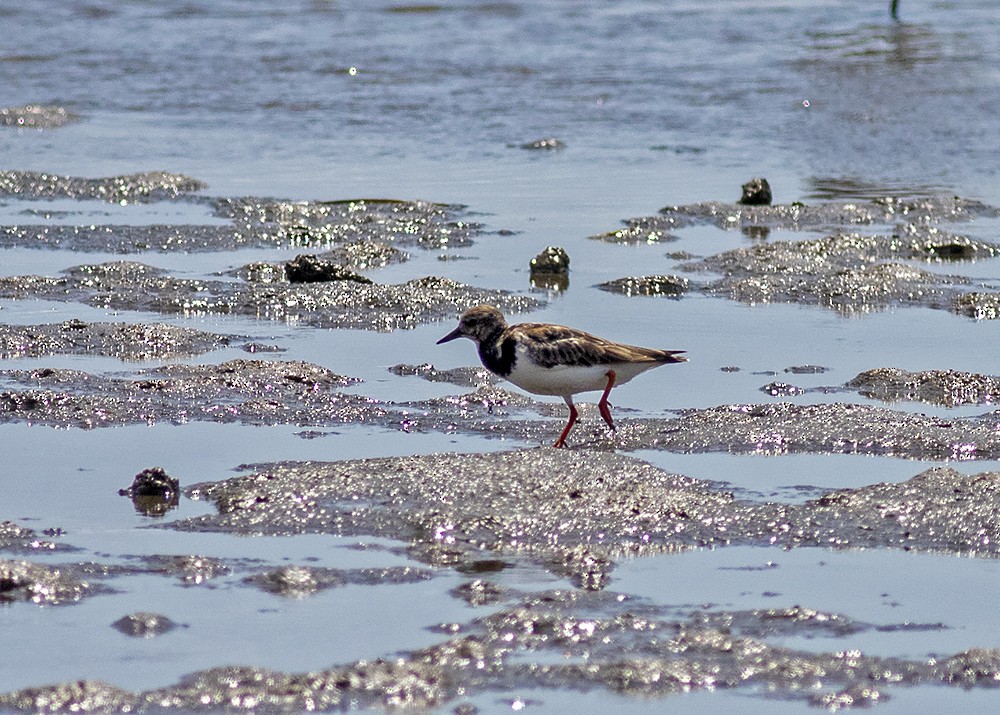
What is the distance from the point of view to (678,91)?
2161 centimetres

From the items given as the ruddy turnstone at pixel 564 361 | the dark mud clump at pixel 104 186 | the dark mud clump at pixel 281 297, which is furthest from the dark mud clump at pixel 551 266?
the dark mud clump at pixel 104 186

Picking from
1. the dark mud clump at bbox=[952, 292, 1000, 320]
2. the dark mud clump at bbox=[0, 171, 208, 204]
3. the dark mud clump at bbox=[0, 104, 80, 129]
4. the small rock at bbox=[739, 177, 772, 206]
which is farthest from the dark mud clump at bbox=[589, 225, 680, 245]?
the dark mud clump at bbox=[0, 104, 80, 129]

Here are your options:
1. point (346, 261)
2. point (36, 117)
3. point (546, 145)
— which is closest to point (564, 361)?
point (346, 261)

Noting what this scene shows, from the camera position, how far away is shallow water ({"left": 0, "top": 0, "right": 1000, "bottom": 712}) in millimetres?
5746

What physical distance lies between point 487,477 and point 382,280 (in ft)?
16.1

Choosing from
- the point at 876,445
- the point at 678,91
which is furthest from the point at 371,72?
the point at 876,445

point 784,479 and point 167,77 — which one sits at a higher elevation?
point 167,77

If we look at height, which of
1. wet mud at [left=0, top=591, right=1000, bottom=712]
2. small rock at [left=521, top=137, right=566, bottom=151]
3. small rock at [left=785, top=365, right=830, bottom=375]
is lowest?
wet mud at [left=0, top=591, right=1000, bottom=712]

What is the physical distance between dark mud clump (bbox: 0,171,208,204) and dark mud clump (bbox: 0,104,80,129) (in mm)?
3374

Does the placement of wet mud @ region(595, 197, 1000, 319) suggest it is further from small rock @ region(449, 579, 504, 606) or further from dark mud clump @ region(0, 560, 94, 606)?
dark mud clump @ region(0, 560, 94, 606)

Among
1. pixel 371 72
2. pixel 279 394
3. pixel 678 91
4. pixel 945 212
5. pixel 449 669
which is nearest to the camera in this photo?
pixel 449 669

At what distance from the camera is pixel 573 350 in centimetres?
813

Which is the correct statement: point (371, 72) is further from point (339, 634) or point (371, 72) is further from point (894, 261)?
point (339, 634)

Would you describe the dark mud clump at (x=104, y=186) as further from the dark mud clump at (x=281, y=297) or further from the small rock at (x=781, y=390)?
the small rock at (x=781, y=390)
